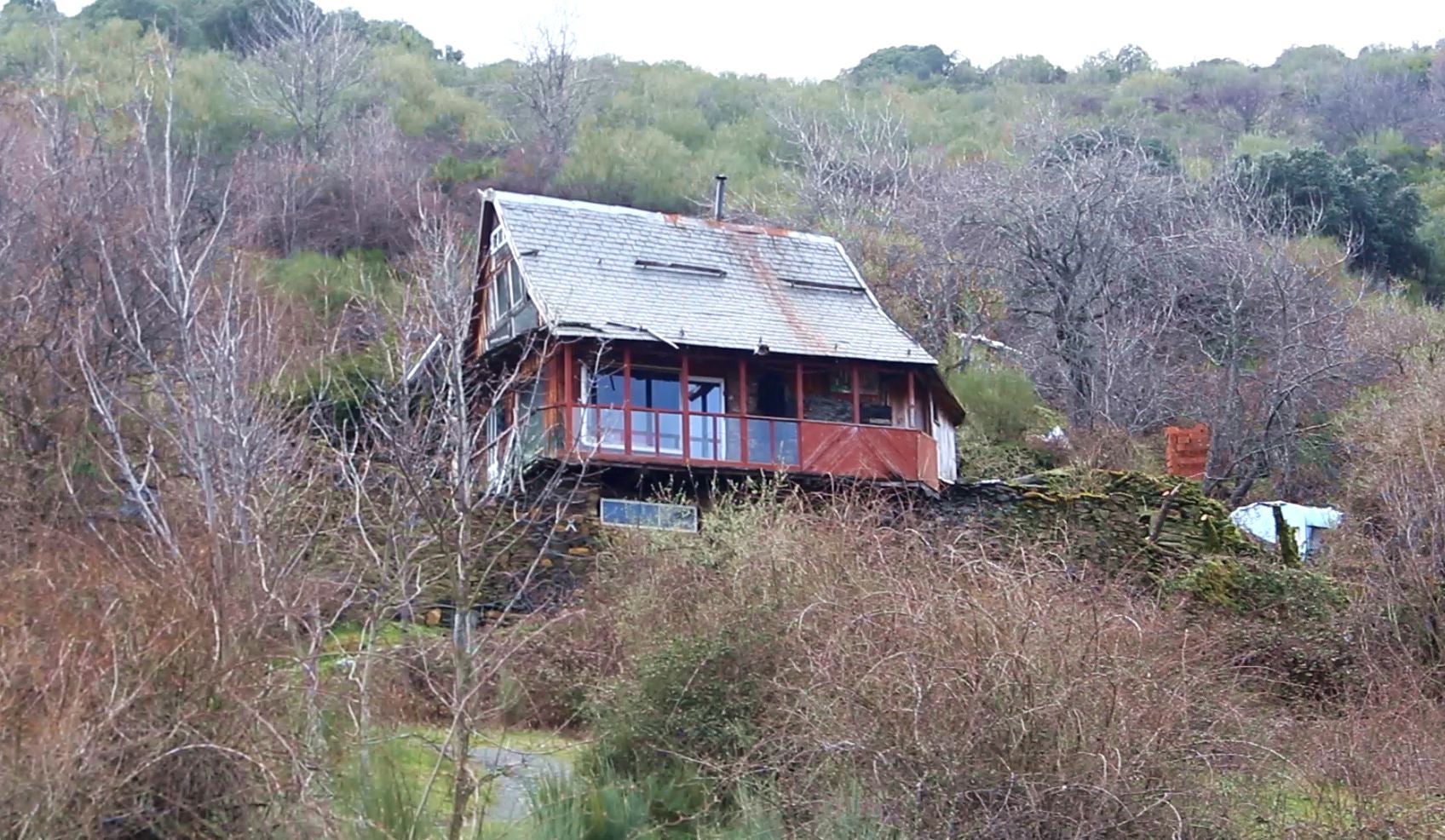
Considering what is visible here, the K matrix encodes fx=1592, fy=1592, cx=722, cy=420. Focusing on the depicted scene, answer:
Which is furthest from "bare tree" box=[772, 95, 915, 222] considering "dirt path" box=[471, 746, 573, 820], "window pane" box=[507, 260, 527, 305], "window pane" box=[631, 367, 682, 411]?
"dirt path" box=[471, 746, 573, 820]

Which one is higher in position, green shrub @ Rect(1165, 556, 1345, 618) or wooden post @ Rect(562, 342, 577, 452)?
wooden post @ Rect(562, 342, 577, 452)

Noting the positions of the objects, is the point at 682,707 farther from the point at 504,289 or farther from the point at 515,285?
the point at 504,289

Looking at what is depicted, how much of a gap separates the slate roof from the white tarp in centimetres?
549

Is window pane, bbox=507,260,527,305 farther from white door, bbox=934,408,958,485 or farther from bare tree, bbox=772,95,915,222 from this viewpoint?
bare tree, bbox=772,95,915,222

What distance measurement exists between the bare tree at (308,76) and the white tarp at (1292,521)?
28067 mm

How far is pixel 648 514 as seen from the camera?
22484mm

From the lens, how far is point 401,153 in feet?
140

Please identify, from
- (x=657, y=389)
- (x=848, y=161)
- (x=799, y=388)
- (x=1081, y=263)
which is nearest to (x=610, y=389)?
(x=657, y=389)

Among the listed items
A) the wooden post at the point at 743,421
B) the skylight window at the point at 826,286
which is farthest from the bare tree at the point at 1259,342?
the wooden post at the point at 743,421

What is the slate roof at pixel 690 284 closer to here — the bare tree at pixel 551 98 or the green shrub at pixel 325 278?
the green shrub at pixel 325 278

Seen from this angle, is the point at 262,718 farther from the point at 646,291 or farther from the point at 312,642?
the point at 646,291

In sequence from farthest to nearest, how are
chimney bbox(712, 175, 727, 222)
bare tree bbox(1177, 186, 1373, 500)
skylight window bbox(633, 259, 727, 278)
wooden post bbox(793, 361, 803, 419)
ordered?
bare tree bbox(1177, 186, 1373, 500) → chimney bbox(712, 175, 727, 222) → skylight window bbox(633, 259, 727, 278) → wooden post bbox(793, 361, 803, 419)

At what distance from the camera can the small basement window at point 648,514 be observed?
19.4 meters

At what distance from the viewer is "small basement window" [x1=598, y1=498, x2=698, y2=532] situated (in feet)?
63.5
